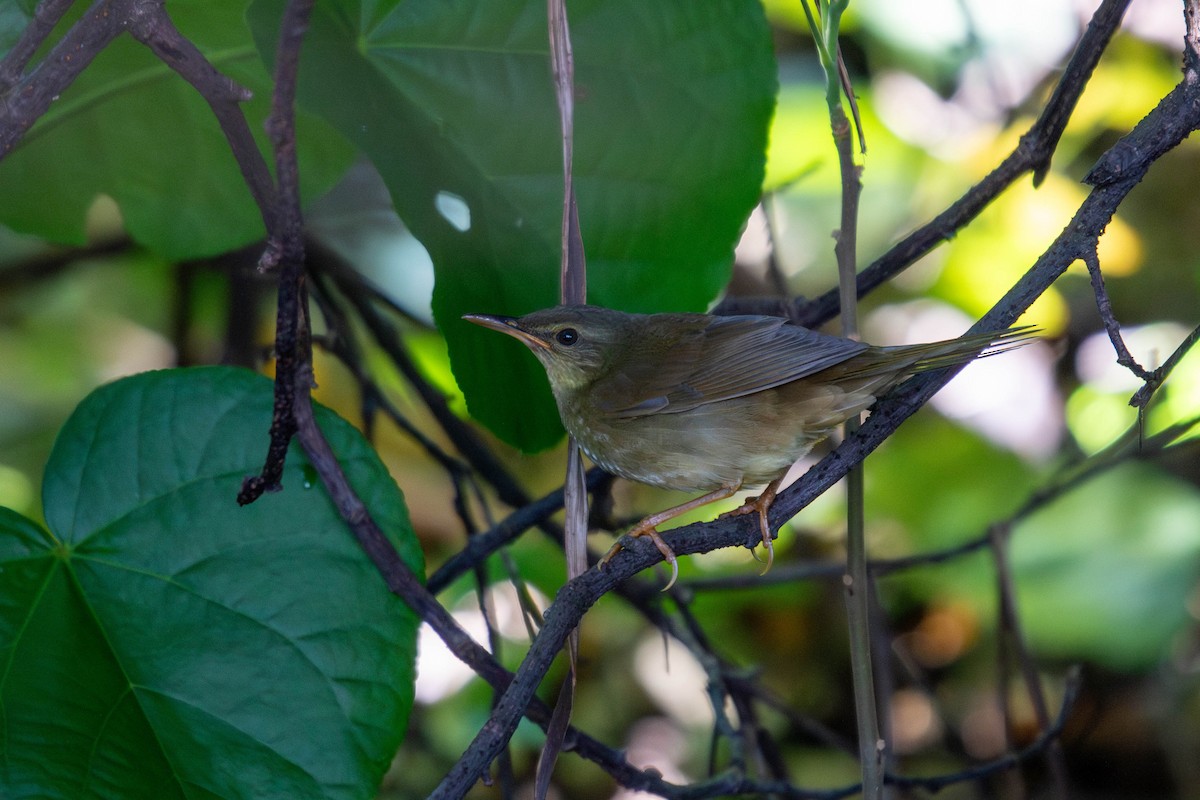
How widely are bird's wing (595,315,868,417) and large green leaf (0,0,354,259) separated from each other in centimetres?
107

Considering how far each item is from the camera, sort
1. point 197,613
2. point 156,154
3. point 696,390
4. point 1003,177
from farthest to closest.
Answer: point 156,154, point 696,390, point 1003,177, point 197,613

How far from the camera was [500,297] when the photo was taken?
8.75 feet

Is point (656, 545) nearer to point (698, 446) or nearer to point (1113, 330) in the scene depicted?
point (698, 446)

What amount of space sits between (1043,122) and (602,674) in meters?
2.91

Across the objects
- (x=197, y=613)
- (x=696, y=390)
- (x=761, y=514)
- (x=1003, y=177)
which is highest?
(x=1003, y=177)

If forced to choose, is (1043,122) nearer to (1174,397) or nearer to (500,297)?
(1174,397)

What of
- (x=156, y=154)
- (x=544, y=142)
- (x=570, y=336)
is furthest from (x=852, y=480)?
(x=156, y=154)

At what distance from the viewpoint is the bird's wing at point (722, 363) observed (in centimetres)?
236

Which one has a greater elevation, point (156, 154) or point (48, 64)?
point (156, 154)

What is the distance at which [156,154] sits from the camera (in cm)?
283

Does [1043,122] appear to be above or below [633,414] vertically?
above

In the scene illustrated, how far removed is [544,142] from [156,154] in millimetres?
1111

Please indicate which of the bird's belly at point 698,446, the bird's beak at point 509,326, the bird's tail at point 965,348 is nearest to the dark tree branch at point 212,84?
the bird's beak at point 509,326

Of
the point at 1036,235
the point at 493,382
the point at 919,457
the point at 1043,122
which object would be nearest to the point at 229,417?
the point at 493,382
